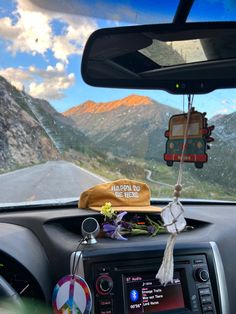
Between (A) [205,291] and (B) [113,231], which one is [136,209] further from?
(A) [205,291]

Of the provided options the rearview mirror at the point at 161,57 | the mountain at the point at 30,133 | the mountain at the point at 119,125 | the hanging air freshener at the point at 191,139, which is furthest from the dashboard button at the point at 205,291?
the mountain at the point at 30,133

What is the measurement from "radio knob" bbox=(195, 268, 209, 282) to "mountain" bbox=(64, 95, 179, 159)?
1.02 metres

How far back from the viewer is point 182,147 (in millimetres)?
2660

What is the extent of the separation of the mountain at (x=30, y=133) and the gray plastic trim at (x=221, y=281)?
1.46 meters

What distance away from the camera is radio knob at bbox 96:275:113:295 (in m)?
3.08

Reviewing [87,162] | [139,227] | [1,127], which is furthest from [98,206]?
[1,127]

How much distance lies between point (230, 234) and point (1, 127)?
6.79 feet

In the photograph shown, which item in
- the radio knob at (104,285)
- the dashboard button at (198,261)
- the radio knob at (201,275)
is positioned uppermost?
the dashboard button at (198,261)

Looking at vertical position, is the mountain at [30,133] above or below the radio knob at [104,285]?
above

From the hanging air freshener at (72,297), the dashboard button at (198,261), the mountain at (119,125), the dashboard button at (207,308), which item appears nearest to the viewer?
the hanging air freshener at (72,297)

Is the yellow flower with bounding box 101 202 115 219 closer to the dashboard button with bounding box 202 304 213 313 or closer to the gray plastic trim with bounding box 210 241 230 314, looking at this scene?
the gray plastic trim with bounding box 210 241 230 314

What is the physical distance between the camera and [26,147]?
4.48m

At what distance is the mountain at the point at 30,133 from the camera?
4.32 metres

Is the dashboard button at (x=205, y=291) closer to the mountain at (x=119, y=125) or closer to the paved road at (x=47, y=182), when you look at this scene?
the mountain at (x=119, y=125)
